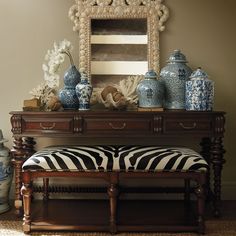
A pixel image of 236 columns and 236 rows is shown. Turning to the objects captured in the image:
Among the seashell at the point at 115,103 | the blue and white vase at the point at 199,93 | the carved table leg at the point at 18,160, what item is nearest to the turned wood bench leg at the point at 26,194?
the carved table leg at the point at 18,160

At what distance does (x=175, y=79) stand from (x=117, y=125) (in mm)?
558

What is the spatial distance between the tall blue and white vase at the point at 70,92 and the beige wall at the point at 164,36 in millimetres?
332

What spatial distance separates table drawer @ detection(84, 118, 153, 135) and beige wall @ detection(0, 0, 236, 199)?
26.3 inches

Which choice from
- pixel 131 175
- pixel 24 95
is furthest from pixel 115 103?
pixel 24 95

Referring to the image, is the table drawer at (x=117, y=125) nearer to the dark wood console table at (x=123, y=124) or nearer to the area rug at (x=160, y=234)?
the dark wood console table at (x=123, y=124)

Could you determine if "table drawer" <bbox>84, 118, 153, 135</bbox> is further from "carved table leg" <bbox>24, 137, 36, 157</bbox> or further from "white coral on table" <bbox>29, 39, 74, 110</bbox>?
"carved table leg" <bbox>24, 137, 36, 157</bbox>

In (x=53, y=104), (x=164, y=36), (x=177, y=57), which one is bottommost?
(x=53, y=104)

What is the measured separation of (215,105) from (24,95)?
1.50 m

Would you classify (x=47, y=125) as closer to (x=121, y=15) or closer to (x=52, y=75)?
(x=52, y=75)

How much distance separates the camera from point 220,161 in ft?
7.47

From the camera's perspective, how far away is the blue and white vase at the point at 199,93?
2.31 m

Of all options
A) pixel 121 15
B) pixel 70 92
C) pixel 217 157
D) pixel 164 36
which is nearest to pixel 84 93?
pixel 70 92

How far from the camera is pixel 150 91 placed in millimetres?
2396

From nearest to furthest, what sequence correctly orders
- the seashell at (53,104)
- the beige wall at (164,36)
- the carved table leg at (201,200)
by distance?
the carved table leg at (201,200) → the seashell at (53,104) → the beige wall at (164,36)
